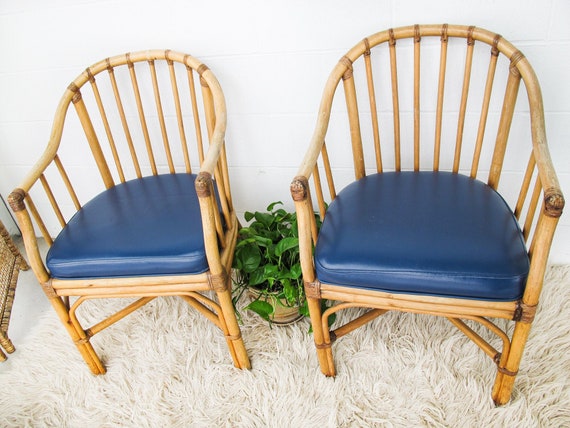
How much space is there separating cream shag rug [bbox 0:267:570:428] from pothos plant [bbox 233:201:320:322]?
15cm

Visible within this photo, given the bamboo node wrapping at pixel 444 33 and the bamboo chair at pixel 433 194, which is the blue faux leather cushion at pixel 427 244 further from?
the bamboo node wrapping at pixel 444 33

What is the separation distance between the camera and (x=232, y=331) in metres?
1.30

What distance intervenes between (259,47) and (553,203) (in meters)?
0.95

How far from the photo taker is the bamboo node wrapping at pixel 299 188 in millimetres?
992

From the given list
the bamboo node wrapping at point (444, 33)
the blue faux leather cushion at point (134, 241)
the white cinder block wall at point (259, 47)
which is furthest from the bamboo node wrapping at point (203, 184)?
the bamboo node wrapping at point (444, 33)

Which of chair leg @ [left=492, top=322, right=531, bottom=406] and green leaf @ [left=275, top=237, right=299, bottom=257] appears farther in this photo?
green leaf @ [left=275, top=237, right=299, bottom=257]

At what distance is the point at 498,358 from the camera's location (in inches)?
45.3

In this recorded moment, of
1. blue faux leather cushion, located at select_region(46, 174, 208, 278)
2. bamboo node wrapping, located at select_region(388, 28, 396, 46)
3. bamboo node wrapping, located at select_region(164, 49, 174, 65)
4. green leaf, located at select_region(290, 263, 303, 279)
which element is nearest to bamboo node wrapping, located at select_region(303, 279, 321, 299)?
green leaf, located at select_region(290, 263, 303, 279)

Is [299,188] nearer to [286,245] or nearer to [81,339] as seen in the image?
[286,245]

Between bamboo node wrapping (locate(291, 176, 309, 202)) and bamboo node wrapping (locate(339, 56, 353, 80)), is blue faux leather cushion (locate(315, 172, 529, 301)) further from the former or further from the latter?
bamboo node wrapping (locate(339, 56, 353, 80))

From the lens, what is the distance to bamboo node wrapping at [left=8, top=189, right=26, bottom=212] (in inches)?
45.1

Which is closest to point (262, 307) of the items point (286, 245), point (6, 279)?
point (286, 245)

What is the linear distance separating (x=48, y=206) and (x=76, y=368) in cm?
86

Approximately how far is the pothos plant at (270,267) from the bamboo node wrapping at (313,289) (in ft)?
0.61
